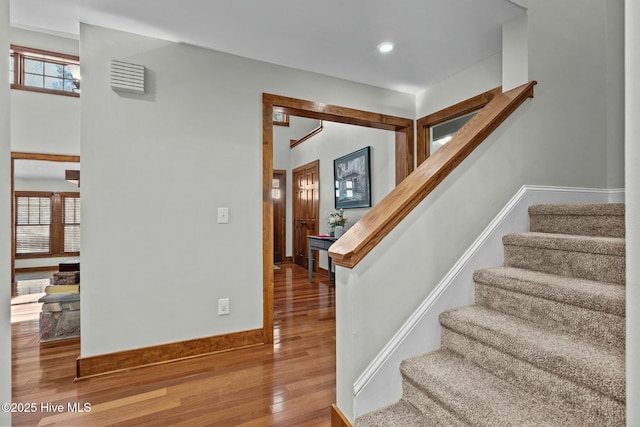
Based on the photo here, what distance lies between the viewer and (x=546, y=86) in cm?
203

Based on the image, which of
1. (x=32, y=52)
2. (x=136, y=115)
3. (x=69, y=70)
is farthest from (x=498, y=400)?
(x=32, y=52)

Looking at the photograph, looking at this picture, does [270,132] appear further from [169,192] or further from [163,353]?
[163,353]

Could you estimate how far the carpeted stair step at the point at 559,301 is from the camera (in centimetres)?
112

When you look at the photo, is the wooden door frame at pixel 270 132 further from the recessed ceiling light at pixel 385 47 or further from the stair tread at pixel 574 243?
the stair tread at pixel 574 243

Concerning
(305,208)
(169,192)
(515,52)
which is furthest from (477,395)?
(305,208)

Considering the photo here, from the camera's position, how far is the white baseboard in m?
1.36

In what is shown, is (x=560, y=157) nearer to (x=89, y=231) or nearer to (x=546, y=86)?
(x=546, y=86)

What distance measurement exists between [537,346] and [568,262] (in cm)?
58

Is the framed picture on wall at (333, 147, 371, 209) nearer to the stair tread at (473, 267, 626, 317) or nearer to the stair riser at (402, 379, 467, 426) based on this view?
the stair tread at (473, 267, 626, 317)

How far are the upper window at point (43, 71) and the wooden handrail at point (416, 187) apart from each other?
476cm

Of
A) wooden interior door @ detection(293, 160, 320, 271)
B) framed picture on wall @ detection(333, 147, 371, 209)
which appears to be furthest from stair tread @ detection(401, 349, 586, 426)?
wooden interior door @ detection(293, 160, 320, 271)

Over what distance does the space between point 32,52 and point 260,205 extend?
449 centimetres

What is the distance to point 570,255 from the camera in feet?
4.78

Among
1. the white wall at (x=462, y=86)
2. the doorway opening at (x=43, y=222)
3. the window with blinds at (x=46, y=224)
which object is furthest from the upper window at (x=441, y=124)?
the window with blinds at (x=46, y=224)
